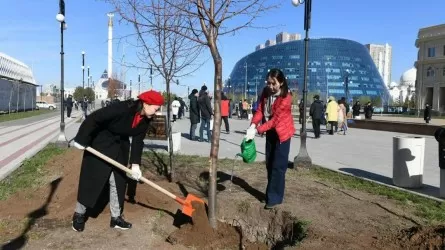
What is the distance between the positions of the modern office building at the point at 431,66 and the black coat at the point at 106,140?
79.7 meters

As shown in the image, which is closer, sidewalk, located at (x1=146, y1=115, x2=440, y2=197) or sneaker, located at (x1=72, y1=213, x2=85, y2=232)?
sneaker, located at (x1=72, y1=213, x2=85, y2=232)

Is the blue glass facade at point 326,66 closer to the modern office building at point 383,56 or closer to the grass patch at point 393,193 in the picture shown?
Answer: the modern office building at point 383,56

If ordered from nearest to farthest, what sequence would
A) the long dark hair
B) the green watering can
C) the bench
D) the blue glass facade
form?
the long dark hair, the green watering can, the bench, the blue glass facade

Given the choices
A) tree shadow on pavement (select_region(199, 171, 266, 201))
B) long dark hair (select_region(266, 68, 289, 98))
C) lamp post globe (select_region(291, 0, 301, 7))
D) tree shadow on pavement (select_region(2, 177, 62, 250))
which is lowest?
tree shadow on pavement (select_region(2, 177, 62, 250))

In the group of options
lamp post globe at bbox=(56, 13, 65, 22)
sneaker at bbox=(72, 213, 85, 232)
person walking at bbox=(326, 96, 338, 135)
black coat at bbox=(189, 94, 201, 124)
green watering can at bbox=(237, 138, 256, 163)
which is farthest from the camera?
person walking at bbox=(326, 96, 338, 135)

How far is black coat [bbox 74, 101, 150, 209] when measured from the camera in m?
4.75

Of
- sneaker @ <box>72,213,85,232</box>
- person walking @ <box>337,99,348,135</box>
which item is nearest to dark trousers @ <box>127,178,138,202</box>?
sneaker @ <box>72,213,85,232</box>

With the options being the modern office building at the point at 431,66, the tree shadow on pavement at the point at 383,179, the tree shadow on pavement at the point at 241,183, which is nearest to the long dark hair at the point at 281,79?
the tree shadow on pavement at the point at 241,183

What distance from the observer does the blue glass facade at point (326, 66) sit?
113312mm

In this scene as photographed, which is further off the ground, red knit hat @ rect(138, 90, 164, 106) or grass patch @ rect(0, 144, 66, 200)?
red knit hat @ rect(138, 90, 164, 106)

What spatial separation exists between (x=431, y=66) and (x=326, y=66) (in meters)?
38.0

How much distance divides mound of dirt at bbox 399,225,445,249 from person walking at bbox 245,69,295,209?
1.65 metres

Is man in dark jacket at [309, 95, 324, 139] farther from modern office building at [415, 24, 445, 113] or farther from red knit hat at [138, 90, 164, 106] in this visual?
modern office building at [415, 24, 445, 113]

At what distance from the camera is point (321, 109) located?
1756 centimetres
